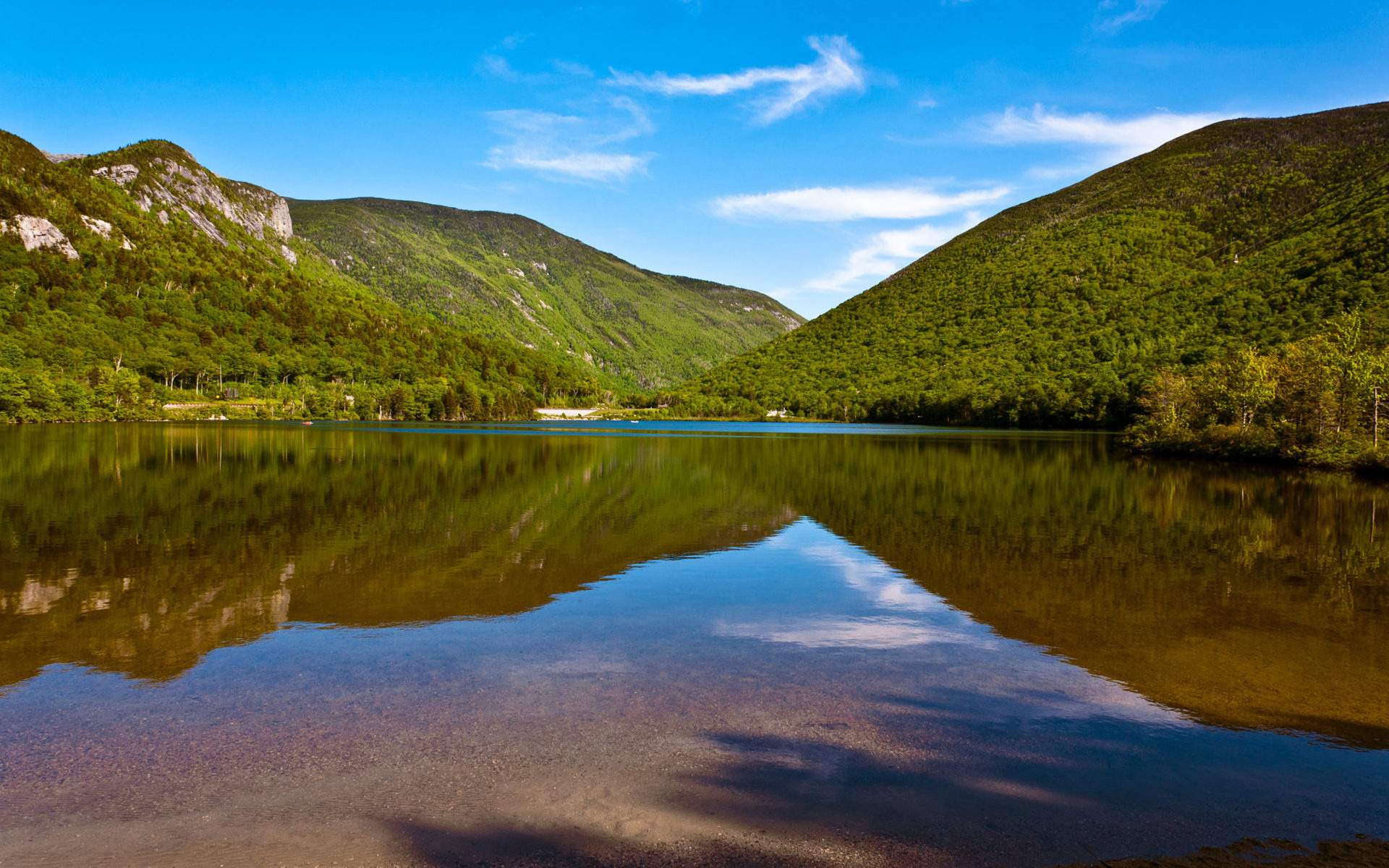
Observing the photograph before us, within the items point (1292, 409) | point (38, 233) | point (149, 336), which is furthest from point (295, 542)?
point (38, 233)

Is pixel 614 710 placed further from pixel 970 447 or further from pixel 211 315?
pixel 211 315

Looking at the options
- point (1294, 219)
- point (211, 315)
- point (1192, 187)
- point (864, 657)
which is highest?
point (1192, 187)

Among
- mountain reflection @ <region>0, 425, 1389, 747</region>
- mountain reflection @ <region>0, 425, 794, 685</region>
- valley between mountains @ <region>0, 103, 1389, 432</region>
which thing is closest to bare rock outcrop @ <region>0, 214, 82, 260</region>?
valley between mountains @ <region>0, 103, 1389, 432</region>

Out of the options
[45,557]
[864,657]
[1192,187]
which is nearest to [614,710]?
[864,657]

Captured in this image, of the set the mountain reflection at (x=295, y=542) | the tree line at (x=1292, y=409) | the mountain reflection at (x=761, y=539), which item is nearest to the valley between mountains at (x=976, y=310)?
the tree line at (x=1292, y=409)

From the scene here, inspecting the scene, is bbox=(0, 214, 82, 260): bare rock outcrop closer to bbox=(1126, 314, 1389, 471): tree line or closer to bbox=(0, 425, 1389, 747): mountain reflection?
bbox=(0, 425, 1389, 747): mountain reflection
